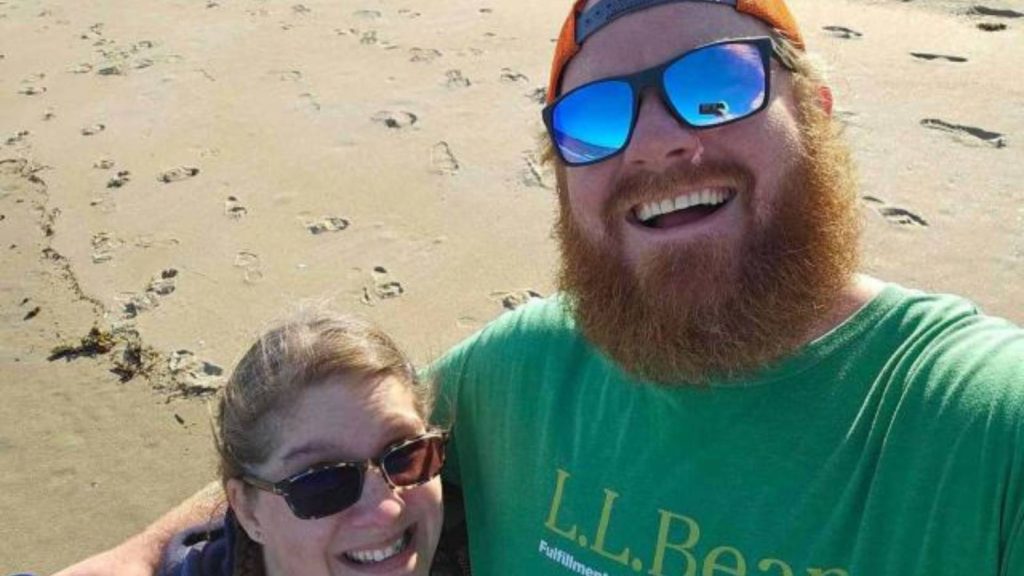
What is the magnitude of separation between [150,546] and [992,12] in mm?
6376

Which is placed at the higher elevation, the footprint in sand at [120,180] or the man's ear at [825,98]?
the man's ear at [825,98]

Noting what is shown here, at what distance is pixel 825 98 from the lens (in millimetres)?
2197

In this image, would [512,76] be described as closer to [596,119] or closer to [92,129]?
[92,129]

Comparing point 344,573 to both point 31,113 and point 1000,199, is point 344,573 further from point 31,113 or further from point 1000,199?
point 31,113

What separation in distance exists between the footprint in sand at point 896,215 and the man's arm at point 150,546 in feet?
10.6

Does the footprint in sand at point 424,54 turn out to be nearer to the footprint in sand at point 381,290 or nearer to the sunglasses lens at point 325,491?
the footprint in sand at point 381,290

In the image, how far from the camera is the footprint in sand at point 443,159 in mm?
5875

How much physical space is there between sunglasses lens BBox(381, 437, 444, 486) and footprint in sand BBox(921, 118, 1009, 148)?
3974mm

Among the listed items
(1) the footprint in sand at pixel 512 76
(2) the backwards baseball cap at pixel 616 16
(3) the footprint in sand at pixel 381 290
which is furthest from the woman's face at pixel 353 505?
(1) the footprint in sand at pixel 512 76

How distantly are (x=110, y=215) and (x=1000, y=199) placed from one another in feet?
15.1

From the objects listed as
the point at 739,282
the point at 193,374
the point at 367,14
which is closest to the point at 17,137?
the point at 367,14

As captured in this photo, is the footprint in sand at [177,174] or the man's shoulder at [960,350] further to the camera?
the footprint in sand at [177,174]

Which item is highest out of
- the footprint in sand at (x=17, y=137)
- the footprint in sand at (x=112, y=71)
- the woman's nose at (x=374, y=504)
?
the woman's nose at (x=374, y=504)

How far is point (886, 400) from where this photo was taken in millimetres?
1765
